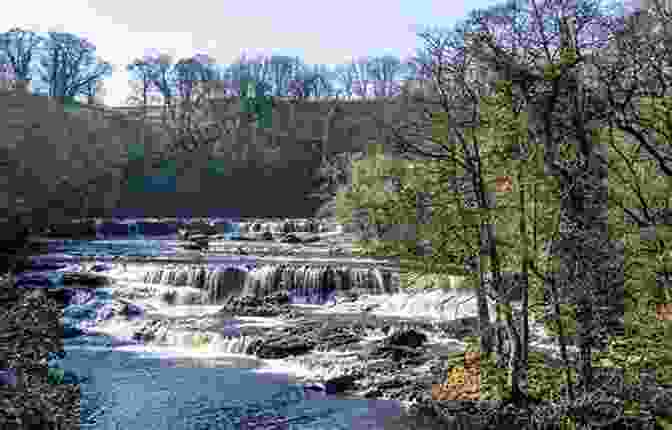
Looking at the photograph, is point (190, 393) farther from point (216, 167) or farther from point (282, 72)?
point (282, 72)

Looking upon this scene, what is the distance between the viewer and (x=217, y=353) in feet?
78.9

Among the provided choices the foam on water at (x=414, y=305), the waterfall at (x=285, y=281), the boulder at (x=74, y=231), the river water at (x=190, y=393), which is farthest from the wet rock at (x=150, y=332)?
Result: the boulder at (x=74, y=231)

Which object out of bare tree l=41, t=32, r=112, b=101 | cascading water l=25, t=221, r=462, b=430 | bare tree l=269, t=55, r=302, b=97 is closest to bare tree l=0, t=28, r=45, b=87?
bare tree l=41, t=32, r=112, b=101

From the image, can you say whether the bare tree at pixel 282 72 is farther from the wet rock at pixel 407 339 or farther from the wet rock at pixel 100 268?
the wet rock at pixel 407 339

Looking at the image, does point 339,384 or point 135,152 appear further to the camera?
A: point 135,152

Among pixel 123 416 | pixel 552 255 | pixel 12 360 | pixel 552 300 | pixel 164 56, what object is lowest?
pixel 123 416

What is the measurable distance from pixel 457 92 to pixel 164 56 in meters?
85.0

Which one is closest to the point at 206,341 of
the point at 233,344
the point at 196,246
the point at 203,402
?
the point at 233,344

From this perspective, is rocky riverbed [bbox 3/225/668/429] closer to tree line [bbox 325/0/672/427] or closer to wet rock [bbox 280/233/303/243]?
tree line [bbox 325/0/672/427]

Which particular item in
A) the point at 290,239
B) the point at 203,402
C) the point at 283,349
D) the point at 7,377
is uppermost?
the point at 290,239

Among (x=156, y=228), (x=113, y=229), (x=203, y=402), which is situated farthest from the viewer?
(x=156, y=228)

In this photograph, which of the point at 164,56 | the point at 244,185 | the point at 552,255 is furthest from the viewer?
the point at 164,56

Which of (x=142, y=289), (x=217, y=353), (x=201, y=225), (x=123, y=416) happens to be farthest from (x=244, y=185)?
(x=123, y=416)

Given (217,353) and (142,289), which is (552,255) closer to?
(217,353)
